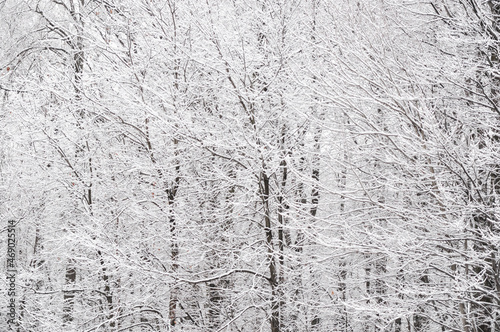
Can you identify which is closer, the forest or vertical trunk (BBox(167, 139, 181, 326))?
the forest

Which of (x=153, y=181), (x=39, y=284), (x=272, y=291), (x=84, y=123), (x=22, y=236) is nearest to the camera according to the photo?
(x=272, y=291)

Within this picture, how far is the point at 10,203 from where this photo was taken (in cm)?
1195

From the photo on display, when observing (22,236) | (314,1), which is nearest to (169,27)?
(314,1)

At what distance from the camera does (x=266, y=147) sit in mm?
6480

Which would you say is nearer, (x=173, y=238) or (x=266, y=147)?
(x=266, y=147)

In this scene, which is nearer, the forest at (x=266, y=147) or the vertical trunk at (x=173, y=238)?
the forest at (x=266, y=147)

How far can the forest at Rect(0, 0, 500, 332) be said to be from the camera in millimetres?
5070

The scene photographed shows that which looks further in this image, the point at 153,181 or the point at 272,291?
the point at 153,181

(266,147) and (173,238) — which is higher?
(266,147)

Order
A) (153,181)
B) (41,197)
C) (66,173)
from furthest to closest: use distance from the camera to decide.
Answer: (41,197)
(66,173)
(153,181)

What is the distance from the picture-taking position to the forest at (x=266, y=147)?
5070 mm

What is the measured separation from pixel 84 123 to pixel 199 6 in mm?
3057

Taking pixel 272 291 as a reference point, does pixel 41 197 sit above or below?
above

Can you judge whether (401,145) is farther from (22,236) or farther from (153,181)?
(22,236)
